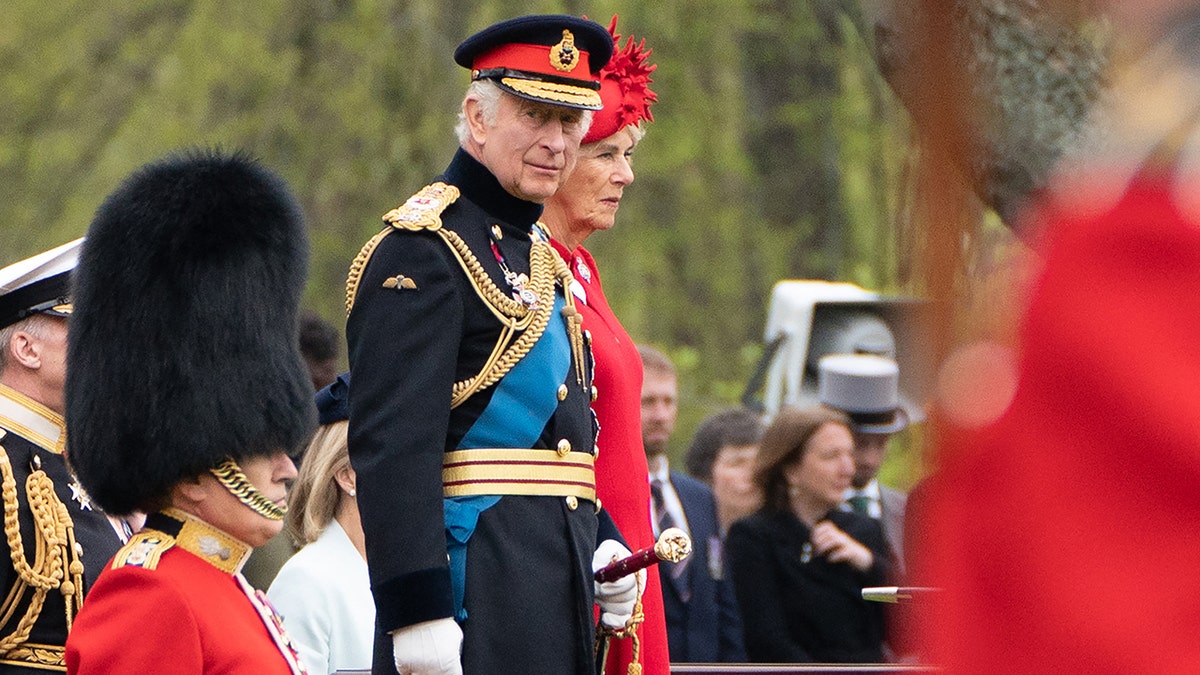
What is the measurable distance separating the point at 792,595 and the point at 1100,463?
4.75 metres

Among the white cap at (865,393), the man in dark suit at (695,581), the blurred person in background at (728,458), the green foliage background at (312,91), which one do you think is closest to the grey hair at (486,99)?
the man in dark suit at (695,581)

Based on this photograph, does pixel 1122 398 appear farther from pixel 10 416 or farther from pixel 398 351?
pixel 10 416

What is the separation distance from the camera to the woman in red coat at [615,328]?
369 centimetres

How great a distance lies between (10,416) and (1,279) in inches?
11.7

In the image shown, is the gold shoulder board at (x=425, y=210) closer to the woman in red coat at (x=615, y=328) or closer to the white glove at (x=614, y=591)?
the woman in red coat at (x=615, y=328)

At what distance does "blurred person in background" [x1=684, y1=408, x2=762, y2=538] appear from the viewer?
21.1ft

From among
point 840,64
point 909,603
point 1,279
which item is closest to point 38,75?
point 840,64

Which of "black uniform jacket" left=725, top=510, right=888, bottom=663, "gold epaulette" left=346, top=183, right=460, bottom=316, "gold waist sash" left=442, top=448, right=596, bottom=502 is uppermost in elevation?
"gold epaulette" left=346, top=183, right=460, bottom=316

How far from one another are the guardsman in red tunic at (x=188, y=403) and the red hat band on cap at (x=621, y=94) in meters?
0.95

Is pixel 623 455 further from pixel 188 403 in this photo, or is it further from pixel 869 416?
pixel 869 416

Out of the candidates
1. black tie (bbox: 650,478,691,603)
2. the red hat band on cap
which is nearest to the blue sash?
the red hat band on cap

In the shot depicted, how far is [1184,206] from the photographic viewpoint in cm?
94

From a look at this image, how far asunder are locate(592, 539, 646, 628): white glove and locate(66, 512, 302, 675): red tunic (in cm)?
71

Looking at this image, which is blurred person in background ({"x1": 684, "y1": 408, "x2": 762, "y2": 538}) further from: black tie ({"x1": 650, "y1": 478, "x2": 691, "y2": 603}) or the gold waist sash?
the gold waist sash
